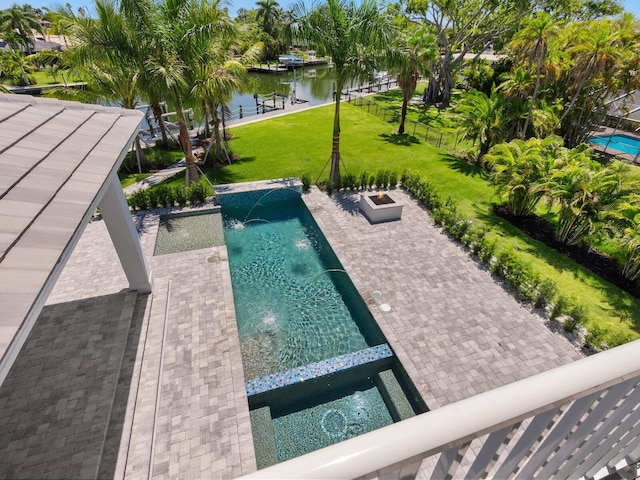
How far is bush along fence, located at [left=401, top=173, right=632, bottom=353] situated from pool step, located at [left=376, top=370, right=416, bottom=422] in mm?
5084

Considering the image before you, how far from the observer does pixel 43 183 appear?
4312 millimetres

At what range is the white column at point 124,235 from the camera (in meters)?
7.73

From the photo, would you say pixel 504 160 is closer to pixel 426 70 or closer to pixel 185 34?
pixel 426 70

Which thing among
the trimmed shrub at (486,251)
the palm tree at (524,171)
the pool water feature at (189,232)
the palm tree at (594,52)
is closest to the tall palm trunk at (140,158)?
the pool water feature at (189,232)

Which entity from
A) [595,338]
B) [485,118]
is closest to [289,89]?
[485,118]

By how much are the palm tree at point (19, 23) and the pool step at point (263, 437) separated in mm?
76186

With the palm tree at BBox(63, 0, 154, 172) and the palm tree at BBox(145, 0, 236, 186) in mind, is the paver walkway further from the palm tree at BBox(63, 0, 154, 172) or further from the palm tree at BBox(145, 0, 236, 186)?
the palm tree at BBox(63, 0, 154, 172)

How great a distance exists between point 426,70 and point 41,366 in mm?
23660

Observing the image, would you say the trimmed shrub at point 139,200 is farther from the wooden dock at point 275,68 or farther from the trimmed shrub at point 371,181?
the wooden dock at point 275,68

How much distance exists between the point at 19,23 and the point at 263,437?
8543cm

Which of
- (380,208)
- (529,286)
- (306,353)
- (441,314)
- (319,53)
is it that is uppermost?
(319,53)

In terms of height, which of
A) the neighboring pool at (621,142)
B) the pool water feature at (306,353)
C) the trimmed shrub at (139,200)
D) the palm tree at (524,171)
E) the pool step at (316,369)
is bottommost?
the neighboring pool at (621,142)

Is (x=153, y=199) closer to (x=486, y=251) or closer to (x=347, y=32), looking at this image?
(x=347, y=32)

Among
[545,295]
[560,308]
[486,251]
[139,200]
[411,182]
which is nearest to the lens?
[560,308]
